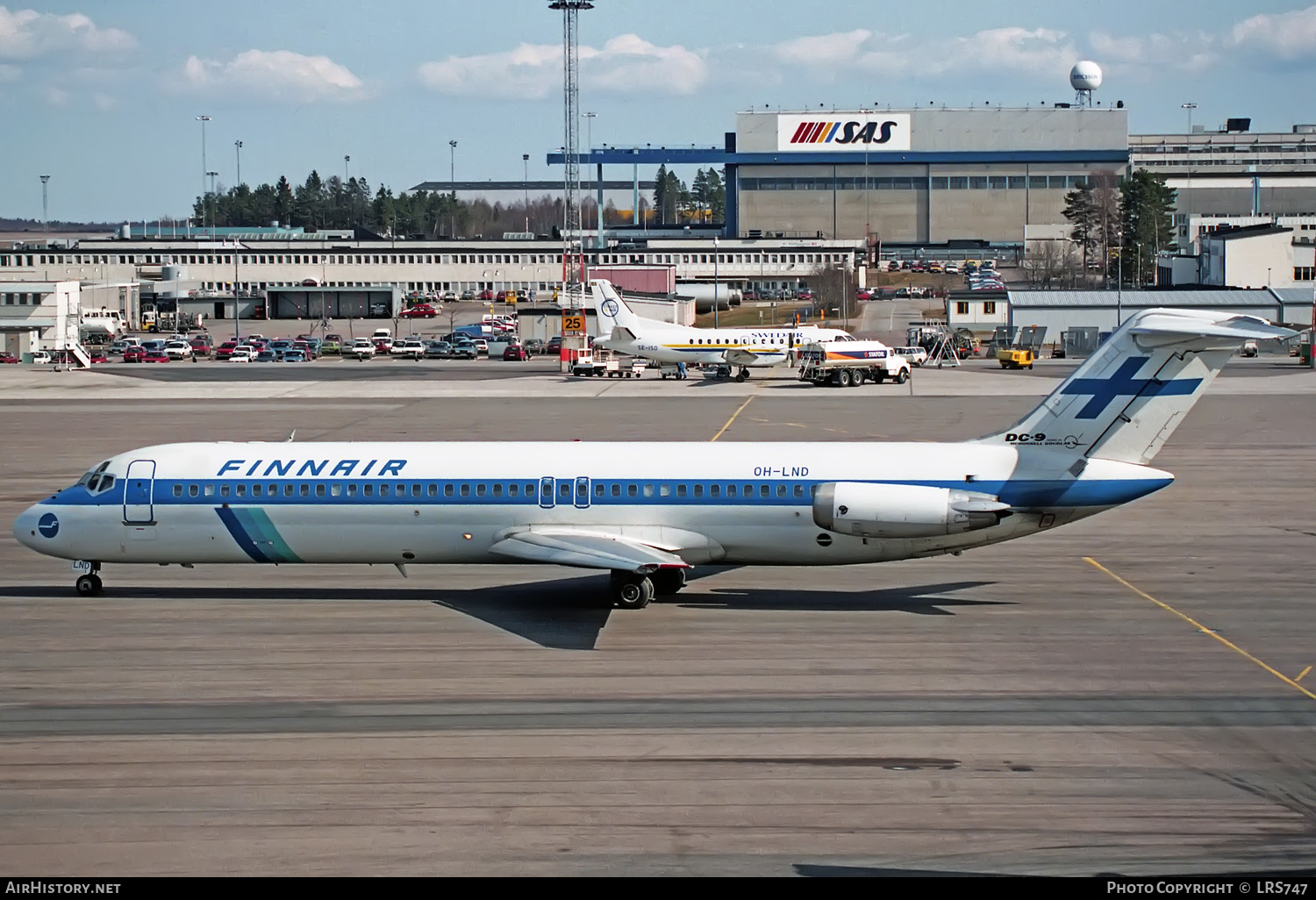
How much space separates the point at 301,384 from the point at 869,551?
205 ft

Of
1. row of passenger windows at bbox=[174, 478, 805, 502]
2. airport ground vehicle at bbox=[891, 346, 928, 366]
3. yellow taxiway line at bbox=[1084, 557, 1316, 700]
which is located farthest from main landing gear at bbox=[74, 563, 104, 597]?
airport ground vehicle at bbox=[891, 346, 928, 366]

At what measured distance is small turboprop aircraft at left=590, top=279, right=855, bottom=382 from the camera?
274ft

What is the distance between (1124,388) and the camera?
24.7 meters

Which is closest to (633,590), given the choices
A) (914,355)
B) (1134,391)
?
(1134,391)

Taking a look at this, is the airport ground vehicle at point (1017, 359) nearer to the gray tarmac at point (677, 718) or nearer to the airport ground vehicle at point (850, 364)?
the airport ground vehicle at point (850, 364)

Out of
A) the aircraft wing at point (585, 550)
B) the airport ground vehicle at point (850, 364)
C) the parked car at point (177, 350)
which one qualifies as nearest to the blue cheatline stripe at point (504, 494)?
the aircraft wing at point (585, 550)

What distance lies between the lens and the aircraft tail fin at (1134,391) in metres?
24.2

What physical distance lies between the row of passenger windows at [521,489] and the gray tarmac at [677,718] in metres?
2.21

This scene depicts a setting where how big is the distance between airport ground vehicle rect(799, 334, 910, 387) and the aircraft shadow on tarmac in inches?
1995

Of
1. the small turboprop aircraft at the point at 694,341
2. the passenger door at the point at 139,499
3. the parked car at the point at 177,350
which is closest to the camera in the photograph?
the passenger door at the point at 139,499

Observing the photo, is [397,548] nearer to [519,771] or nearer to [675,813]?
[519,771]

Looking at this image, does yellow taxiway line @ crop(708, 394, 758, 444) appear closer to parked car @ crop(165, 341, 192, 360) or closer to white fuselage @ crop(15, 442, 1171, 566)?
white fuselage @ crop(15, 442, 1171, 566)

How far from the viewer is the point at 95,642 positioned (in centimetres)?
2341

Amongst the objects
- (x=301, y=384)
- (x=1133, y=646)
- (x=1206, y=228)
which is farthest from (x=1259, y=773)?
(x=1206, y=228)
